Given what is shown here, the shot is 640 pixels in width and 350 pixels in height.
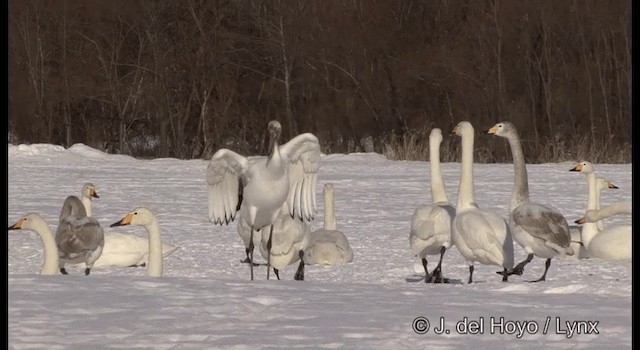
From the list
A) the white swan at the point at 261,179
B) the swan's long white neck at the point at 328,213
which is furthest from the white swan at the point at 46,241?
the swan's long white neck at the point at 328,213

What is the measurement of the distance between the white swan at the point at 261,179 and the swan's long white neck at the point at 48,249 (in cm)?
144

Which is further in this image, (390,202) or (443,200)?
(390,202)

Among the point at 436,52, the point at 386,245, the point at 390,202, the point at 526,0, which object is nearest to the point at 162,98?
the point at 436,52

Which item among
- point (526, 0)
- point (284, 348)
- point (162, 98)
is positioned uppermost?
point (526, 0)

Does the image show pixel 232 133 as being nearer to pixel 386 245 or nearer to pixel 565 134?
pixel 565 134

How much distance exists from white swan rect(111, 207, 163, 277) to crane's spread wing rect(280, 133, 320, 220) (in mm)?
1113

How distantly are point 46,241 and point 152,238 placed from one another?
61cm

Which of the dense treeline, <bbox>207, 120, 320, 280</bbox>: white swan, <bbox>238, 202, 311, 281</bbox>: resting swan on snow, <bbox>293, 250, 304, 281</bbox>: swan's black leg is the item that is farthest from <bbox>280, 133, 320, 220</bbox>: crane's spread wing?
the dense treeline

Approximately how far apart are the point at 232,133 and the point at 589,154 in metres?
7.66

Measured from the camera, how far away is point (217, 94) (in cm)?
2592

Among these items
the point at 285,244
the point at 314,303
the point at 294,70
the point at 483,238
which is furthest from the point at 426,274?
the point at 294,70

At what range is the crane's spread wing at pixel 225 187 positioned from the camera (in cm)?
857

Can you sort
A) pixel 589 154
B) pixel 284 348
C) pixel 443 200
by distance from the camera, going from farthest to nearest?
pixel 589 154
pixel 443 200
pixel 284 348

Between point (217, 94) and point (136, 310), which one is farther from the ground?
point (217, 94)
